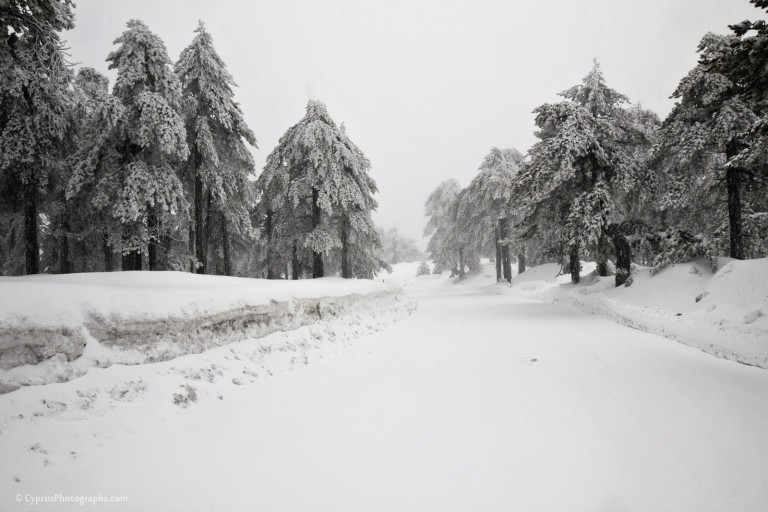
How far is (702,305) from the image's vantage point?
30.8 ft

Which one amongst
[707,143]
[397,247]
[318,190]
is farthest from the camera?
[397,247]

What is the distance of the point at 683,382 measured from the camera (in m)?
5.29

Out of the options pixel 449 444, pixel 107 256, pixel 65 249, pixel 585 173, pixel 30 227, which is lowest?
pixel 449 444

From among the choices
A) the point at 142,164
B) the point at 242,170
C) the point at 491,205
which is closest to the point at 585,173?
the point at 491,205

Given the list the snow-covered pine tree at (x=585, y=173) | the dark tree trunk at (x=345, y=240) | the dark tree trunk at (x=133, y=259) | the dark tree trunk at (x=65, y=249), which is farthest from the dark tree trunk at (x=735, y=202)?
the dark tree trunk at (x=65, y=249)

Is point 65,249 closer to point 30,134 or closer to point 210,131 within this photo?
point 30,134

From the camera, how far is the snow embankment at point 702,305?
7.06 meters

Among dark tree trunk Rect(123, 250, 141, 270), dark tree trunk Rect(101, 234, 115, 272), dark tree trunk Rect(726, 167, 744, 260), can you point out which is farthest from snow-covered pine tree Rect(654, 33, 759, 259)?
dark tree trunk Rect(101, 234, 115, 272)

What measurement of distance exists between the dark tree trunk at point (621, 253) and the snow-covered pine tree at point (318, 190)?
10.6 meters

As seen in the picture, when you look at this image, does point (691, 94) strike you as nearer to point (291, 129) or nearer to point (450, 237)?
point (291, 129)

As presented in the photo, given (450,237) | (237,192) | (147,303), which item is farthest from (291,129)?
(450,237)

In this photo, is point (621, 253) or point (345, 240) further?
point (345, 240)

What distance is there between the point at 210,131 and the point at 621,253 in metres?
18.4

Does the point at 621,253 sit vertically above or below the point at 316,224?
below
